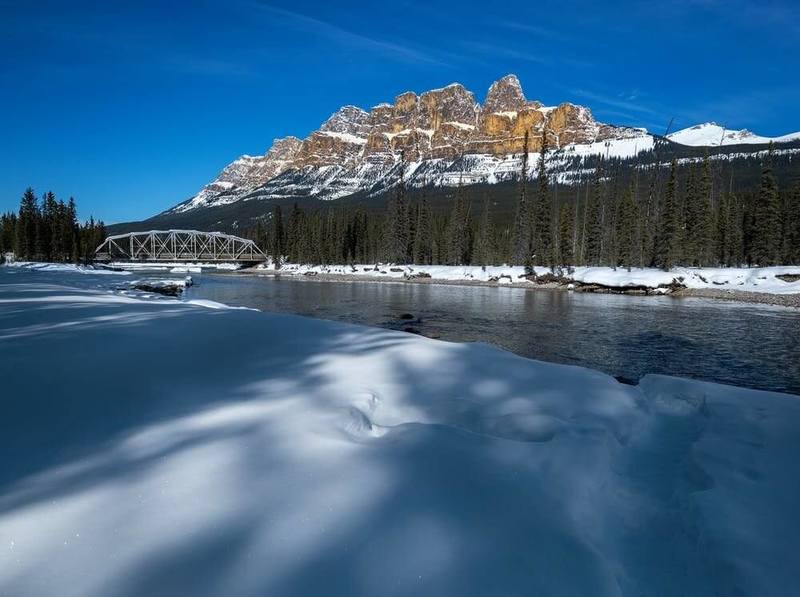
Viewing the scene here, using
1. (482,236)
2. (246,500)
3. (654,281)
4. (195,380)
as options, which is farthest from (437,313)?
(482,236)

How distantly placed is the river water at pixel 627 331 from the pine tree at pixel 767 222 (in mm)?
28299

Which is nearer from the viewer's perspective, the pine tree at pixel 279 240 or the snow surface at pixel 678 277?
the snow surface at pixel 678 277

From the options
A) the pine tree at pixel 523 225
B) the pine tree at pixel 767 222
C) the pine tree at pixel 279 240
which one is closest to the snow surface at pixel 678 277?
the pine tree at pixel 523 225

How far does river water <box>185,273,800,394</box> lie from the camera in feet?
38.0

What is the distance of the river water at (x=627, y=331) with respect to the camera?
1157 centimetres

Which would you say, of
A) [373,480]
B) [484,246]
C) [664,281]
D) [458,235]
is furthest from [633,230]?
[373,480]

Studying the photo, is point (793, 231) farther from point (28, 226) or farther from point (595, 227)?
point (28, 226)

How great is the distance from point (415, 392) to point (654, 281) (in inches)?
1520

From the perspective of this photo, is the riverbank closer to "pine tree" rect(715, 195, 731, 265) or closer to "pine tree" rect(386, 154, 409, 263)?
"pine tree" rect(386, 154, 409, 263)

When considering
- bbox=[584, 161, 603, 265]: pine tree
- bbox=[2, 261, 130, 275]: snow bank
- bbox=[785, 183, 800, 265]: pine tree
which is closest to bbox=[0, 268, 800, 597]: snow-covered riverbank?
bbox=[2, 261, 130, 275]: snow bank

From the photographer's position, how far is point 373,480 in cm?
232

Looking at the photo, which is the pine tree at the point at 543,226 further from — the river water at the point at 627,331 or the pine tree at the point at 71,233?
the pine tree at the point at 71,233

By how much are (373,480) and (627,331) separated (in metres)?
17.5

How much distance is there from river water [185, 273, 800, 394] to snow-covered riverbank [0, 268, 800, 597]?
6.34 metres
